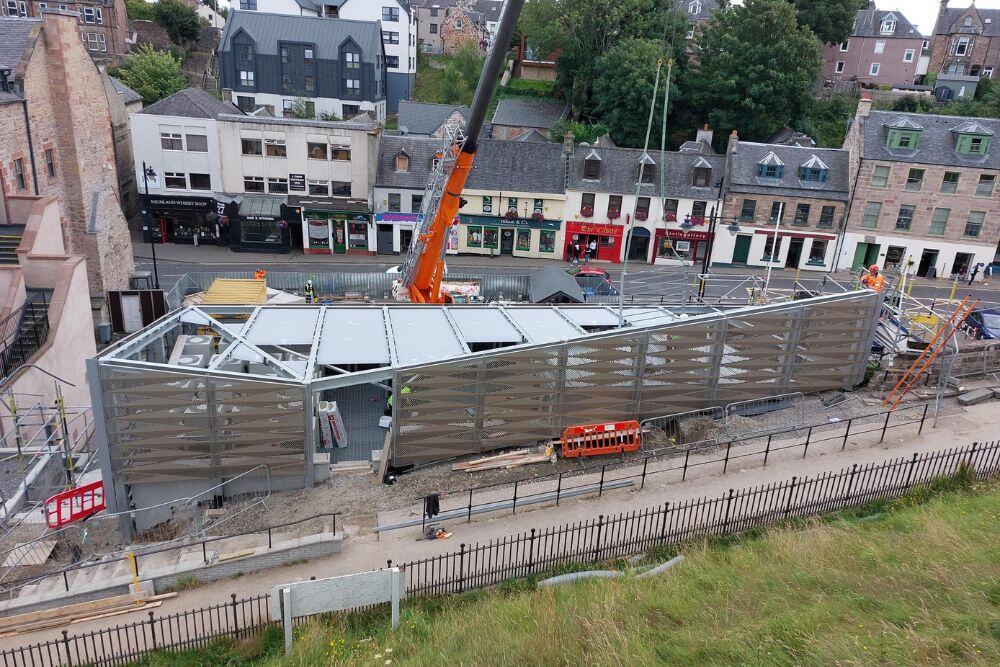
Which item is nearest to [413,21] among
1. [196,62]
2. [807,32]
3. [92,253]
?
[196,62]

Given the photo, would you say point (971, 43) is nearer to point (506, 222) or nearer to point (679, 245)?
point (679, 245)

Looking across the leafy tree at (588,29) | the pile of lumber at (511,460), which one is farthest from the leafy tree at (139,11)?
the pile of lumber at (511,460)

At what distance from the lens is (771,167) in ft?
143

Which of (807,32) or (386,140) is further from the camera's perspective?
(807,32)

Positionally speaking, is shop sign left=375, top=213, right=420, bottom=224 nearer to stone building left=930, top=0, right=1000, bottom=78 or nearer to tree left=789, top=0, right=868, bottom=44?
tree left=789, top=0, right=868, bottom=44

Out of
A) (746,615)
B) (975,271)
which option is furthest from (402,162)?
(746,615)

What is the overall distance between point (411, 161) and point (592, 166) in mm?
11967

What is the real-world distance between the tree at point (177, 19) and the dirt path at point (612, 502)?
82.9 m

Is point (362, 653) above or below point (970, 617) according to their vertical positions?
below

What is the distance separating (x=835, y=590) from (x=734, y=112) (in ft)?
167

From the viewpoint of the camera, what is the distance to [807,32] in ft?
176

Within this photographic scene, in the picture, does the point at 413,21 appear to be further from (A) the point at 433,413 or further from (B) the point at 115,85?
(A) the point at 433,413

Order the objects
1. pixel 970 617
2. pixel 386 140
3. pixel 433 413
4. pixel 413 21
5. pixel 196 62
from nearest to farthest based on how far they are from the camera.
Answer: pixel 970 617 → pixel 433 413 → pixel 386 140 → pixel 413 21 → pixel 196 62

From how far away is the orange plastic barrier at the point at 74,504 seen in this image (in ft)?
49.5
